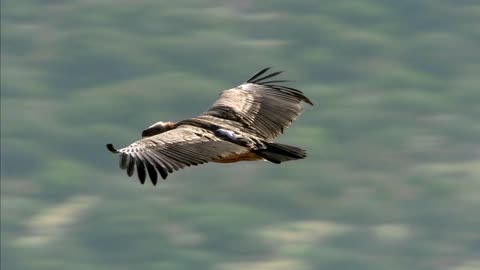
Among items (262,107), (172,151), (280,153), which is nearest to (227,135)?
(280,153)

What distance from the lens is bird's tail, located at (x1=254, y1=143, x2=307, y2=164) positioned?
17206mm

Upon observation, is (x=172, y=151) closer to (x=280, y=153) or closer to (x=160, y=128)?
(x=280, y=153)

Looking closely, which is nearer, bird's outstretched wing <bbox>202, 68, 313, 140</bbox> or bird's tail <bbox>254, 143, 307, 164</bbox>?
bird's tail <bbox>254, 143, 307, 164</bbox>

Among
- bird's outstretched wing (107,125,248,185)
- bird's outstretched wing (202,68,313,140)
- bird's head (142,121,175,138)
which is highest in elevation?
bird's outstretched wing (202,68,313,140)

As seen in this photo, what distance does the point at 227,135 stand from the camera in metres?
17.5

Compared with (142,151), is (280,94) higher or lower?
higher

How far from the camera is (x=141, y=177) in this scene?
16312 millimetres

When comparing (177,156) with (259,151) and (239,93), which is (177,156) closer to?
(259,151)

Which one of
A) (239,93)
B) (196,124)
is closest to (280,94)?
(239,93)

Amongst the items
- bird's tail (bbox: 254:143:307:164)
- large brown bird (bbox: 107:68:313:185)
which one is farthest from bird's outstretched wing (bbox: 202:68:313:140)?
bird's tail (bbox: 254:143:307:164)

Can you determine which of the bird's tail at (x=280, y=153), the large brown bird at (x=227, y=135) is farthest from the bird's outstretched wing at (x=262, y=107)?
the bird's tail at (x=280, y=153)

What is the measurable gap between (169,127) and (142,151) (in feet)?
4.47

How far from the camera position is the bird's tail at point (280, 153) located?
56.5 ft

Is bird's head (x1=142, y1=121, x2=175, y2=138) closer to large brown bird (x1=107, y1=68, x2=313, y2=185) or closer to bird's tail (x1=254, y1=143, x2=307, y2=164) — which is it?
large brown bird (x1=107, y1=68, x2=313, y2=185)
